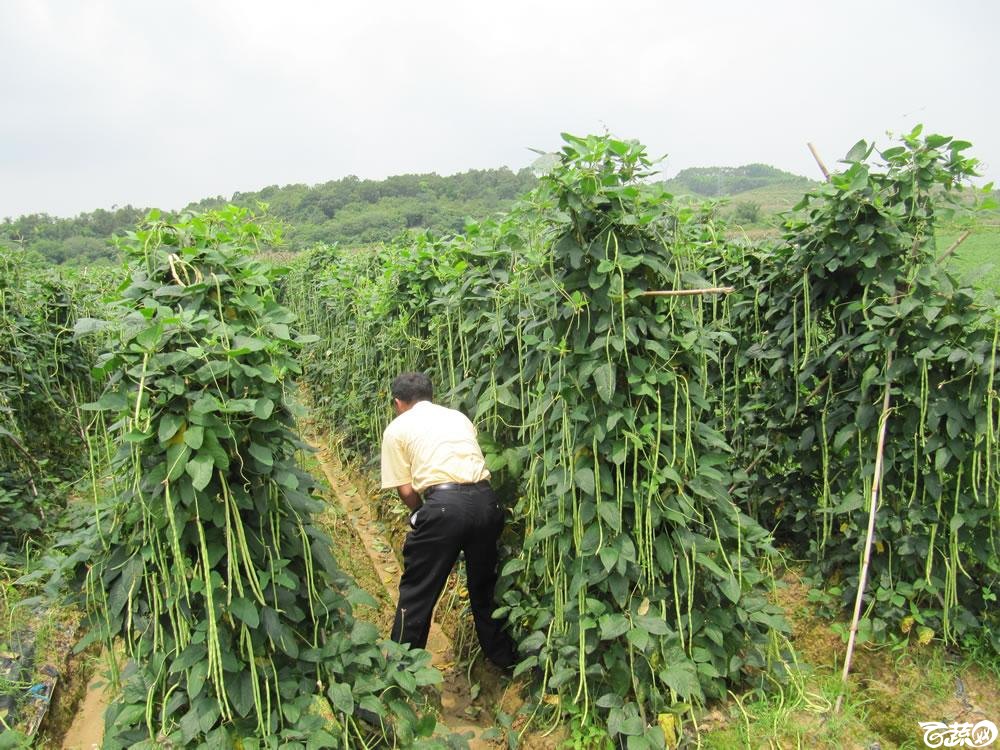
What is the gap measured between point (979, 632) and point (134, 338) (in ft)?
11.8

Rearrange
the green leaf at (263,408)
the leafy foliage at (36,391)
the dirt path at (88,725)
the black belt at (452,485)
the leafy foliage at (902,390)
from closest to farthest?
the green leaf at (263,408) < the leafy foliage at (902,390) < the black belt at (452,485) < the dirt path at (88,725) < the leafy foliage at (36,391)

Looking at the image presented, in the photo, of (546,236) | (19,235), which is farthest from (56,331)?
(546,236)

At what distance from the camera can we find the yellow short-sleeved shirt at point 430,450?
3092mm

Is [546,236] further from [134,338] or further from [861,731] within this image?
[861,731]

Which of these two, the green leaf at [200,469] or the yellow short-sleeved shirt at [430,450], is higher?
the green leaf at [200,469]

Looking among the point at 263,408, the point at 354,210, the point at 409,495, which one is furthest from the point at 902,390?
the point at 354,210

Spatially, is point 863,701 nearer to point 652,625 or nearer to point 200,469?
point 652,625

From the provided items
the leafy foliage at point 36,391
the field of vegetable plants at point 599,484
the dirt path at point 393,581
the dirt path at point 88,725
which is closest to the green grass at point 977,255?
the field of vegetable plants at point 599,484

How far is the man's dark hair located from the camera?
3.37 meters

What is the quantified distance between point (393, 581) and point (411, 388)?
1.83 meters

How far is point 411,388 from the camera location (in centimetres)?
337

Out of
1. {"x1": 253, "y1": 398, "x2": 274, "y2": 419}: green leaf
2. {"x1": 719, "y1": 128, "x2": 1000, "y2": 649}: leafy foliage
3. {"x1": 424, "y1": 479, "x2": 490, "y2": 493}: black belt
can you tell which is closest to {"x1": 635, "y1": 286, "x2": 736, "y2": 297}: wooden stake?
{"x1": 719, "y1": 128, "x2": 1000, "y2": 649}: leafy foliage

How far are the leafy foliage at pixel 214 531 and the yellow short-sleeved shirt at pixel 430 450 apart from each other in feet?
2.60

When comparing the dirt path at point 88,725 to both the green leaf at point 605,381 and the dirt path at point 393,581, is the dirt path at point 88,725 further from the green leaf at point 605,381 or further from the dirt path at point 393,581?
the green leaf at point 605,381
